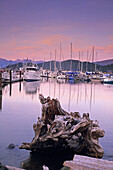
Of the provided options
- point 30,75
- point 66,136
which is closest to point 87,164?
point 66,136

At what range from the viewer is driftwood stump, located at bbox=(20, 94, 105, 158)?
11219 millimetres

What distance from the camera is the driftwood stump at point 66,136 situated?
1122 cm

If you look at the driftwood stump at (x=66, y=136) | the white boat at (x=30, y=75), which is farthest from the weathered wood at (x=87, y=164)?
the white boat at (x=30, y=75)

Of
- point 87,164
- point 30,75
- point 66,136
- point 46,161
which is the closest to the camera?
point 87,164

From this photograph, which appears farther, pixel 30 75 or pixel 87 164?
pixel 30 75

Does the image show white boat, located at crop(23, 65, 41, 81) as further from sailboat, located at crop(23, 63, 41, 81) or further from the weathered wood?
the weathered wood

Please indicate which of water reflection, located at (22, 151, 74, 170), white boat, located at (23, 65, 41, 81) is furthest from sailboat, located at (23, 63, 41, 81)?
water reflection, located at (22, 151, 74, 170)

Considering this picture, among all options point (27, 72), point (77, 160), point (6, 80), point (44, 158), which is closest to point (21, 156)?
point (44, 158)

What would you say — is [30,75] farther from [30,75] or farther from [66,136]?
[66,136]

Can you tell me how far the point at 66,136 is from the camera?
11094 millimetres

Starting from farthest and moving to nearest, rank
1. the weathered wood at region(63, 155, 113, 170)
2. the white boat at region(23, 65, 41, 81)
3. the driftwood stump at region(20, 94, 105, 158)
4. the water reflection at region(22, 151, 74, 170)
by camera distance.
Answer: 1. the white boat at region(23, 65, 41, 81)
2. the driftwood stump at region(20, 94, 105, 158)
3. the water reflection at region(22, 151, 74, 170)
4. the weathered wood at region(63, 155, 113, 170)

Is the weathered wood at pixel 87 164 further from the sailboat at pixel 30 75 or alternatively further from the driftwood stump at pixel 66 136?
the sailboat at pixel 30 75

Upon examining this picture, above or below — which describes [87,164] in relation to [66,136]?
above

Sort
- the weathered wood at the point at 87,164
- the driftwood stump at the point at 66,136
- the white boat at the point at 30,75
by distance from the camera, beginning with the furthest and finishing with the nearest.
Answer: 1. the white boat at the point at 30,75
2. the driftwood stump at the point at 66,136
3. the weathered wood at the point at 87,164
